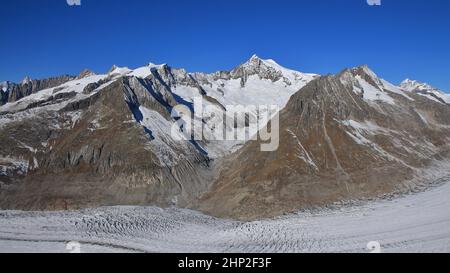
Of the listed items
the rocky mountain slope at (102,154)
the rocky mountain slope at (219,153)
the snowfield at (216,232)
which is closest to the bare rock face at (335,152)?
the rocky mountain slope at (219,153)

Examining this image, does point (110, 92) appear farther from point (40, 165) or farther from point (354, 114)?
point (354, 114)

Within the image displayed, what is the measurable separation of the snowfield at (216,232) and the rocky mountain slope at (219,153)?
59.7ft

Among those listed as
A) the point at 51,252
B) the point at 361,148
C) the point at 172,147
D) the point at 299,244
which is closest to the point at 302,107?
the point at 361,148

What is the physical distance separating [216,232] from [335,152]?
4109cm

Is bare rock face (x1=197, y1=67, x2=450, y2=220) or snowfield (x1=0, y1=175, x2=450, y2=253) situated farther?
bare rock face (x1=197, y1=67, x2=450, y2=220)

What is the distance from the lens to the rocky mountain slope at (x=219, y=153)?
7000cm

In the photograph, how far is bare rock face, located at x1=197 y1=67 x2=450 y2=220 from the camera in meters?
67.0

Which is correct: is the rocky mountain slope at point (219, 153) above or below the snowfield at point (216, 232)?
above

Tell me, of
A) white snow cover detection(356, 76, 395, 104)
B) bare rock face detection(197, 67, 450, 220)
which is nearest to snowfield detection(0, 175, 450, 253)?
bare rock face detection(197, 67, 450, 220)

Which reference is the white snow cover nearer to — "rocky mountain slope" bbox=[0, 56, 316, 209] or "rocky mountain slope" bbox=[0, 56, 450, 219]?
"rocky mountain slope" bbox=[0, 56, 450, 219]

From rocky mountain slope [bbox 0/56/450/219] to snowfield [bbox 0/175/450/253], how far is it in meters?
18.2

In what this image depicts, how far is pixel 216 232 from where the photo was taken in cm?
4131

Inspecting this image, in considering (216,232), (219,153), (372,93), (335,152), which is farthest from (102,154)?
(372,93)

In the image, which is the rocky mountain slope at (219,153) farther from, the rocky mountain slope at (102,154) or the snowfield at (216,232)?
the snowfield at (216,232)
